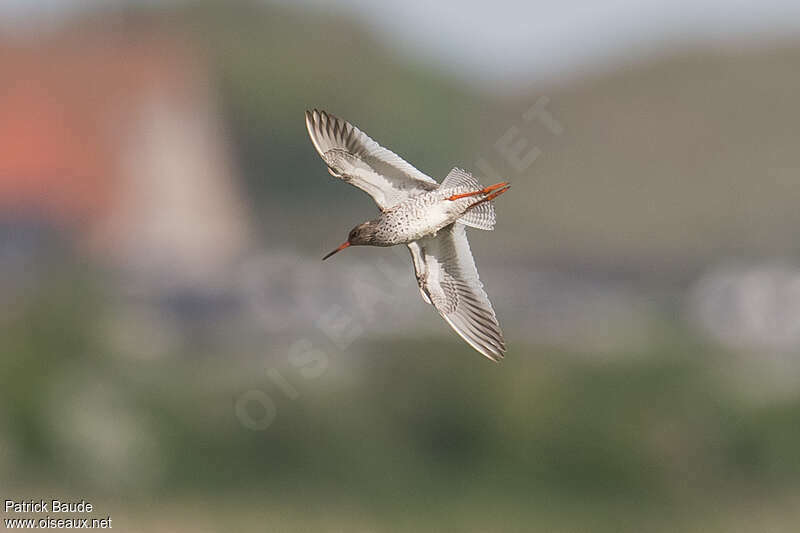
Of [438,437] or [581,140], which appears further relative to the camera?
[581,140]

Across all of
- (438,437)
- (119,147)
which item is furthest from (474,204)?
(119,147)

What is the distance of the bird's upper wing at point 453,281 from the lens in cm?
699

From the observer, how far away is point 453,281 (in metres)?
7.17

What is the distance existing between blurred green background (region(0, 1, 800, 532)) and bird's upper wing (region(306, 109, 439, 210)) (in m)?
3.27

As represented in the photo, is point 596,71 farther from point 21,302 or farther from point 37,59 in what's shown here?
point 21,302

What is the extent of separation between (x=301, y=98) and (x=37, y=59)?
2340 centimetres

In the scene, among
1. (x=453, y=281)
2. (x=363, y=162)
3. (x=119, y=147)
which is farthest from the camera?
(x=119, y=147)

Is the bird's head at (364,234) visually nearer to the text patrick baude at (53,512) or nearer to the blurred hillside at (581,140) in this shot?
the text patrick baude at (53,512)

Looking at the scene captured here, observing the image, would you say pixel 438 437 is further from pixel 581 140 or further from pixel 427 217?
pixel 581 140

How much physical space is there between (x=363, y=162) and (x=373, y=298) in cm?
2375

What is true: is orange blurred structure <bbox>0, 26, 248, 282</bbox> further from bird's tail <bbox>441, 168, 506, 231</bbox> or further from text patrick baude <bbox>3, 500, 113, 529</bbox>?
bird's tail <bbox>441, 168, 506, 231</bbox>

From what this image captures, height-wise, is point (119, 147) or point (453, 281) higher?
point (119, 147)

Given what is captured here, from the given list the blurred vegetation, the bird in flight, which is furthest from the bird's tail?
the blurred vegetation

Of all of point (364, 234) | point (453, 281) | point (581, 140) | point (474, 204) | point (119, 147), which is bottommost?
point (364, 234)
